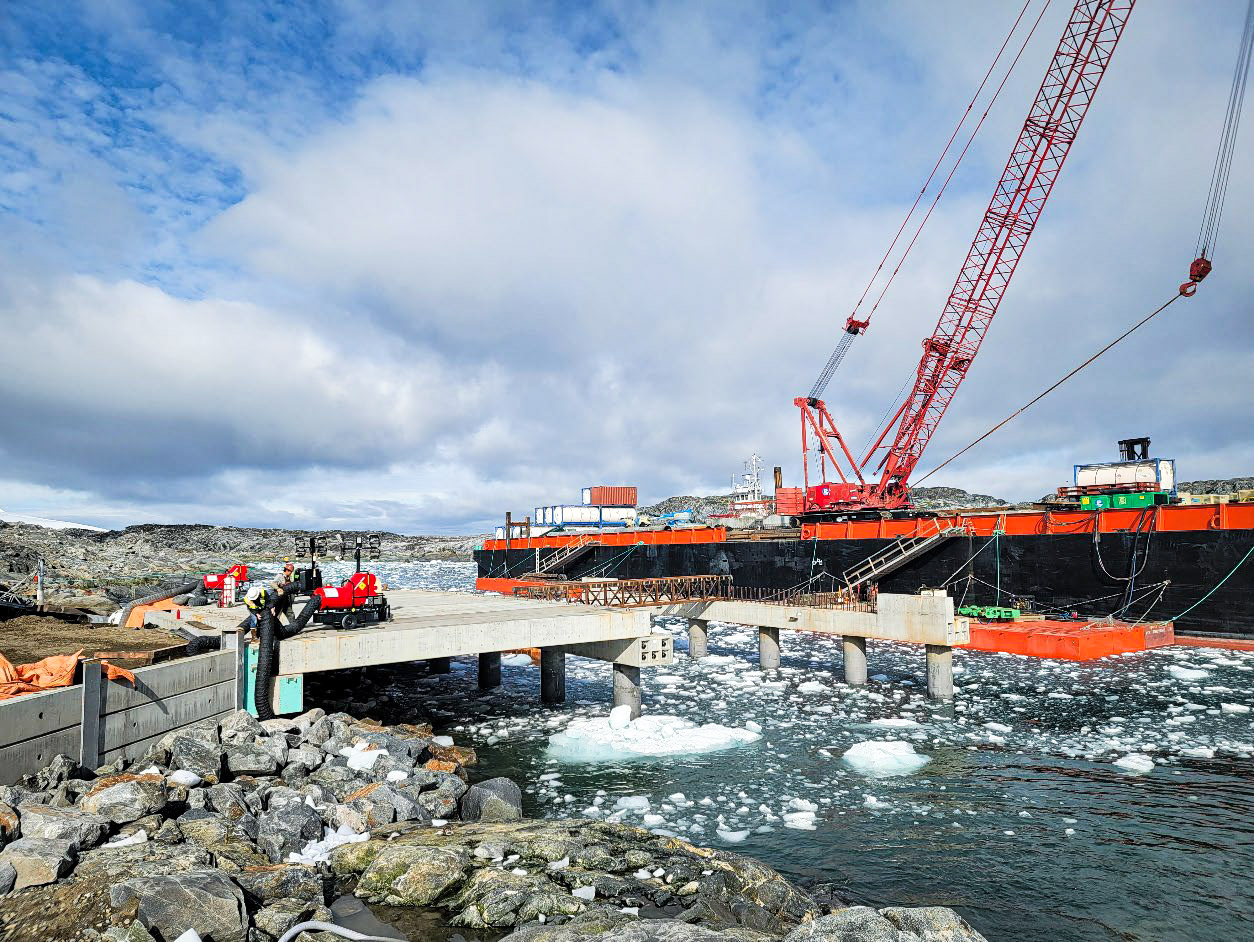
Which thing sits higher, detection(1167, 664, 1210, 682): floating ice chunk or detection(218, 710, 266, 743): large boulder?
detection(218, 710, 266, 743): large boulder

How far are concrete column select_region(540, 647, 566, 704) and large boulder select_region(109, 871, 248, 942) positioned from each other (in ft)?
47.7

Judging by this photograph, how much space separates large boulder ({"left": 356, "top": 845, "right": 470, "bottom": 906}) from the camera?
8641 millimetres

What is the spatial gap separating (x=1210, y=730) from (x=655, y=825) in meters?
15.3

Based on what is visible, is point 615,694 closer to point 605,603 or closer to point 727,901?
point 605,603

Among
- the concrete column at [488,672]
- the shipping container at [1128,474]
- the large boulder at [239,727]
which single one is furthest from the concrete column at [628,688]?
the shipping container at [1128,474]

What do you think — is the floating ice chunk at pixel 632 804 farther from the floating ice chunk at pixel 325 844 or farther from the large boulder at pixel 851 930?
the large boulder at pixel 851 930

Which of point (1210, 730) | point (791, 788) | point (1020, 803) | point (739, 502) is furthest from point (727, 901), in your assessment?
point (739, 502)

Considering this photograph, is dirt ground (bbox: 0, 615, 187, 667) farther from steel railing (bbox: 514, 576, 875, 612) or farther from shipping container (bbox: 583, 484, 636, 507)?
shipping container (bbox: 583, 484, 636, 507)

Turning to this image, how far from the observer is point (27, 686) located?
34.7ft

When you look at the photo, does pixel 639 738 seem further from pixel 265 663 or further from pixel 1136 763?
pixel 1136 763

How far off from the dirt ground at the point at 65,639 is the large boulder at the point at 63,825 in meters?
4.75

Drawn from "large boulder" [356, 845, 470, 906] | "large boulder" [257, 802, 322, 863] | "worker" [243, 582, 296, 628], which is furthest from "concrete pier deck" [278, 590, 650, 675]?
"large boulder" [356, 845, 470, 906]

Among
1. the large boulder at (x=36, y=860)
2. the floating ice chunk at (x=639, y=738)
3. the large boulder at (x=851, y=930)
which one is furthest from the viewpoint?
the floating ice chunk at (x=639, y=738)

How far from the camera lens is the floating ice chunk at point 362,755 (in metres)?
12.9
